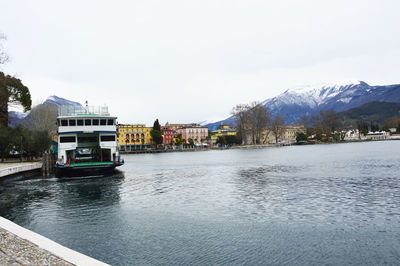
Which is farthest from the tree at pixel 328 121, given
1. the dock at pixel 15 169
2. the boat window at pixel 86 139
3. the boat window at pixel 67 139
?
the boat window at pixel 67 139

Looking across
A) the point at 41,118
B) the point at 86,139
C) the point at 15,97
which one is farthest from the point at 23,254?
the point at 41,118

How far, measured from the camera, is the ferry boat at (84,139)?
1430 inches

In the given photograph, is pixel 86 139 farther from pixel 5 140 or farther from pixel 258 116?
pixel 258 116

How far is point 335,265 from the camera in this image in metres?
10.0

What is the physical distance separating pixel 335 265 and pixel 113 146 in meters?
32.2

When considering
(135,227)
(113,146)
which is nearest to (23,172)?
(113,146)

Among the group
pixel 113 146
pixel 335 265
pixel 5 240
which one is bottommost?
pixel 335 265

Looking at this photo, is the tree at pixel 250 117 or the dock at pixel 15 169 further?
the tree at pixel 250 117

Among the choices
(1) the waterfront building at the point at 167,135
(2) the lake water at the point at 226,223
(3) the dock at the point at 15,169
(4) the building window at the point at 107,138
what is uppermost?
(1) the waterfront building at the point at 167,135

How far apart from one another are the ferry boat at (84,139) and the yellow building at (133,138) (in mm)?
130810

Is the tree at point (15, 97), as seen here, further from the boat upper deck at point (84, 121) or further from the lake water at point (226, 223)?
the lake water at point (226, 223)

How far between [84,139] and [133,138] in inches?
5211

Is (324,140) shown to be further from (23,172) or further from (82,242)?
(82,242)

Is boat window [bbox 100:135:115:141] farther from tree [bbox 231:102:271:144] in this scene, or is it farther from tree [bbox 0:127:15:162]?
tree [bbox 231:102:271:144]
